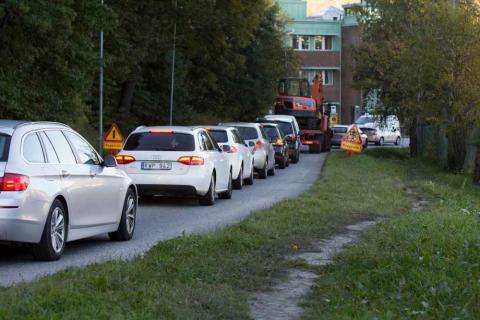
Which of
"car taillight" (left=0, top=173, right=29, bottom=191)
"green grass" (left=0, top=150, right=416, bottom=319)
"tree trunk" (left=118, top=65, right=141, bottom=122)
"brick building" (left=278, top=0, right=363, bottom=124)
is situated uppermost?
"brick building" (left=278, top=0, right=363, bottom=124)

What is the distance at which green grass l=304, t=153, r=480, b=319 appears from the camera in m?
8.02

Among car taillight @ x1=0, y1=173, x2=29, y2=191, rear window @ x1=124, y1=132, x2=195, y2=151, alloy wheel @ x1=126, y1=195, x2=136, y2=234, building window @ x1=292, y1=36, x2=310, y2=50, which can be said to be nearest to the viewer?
car taillight @ x1=0, y1=173, x2=29, y2=191

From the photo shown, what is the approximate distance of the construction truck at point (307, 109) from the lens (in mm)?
54703

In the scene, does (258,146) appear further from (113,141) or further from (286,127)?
(286,127)

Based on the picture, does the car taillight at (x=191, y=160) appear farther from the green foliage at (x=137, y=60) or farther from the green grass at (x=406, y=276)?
the green foliage at (x=137, y=60)

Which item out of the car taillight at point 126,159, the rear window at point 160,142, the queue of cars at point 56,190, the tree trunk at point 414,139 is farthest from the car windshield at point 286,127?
the queue of cars at point 56,190

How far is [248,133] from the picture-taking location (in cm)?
3062

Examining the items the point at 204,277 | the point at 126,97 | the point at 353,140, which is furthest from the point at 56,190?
the point at 126,97

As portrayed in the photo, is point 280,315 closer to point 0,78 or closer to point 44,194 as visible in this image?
point 44,194

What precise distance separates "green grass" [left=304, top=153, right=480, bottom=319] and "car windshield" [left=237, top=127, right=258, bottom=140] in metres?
16.2

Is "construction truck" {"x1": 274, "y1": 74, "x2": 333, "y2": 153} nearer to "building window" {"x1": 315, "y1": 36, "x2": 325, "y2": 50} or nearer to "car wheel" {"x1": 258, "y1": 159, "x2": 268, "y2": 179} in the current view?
"car wheel" {"x1": 258, "y1": 159, "x2": 268, "y2": 179}

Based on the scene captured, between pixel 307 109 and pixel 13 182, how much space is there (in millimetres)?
45835

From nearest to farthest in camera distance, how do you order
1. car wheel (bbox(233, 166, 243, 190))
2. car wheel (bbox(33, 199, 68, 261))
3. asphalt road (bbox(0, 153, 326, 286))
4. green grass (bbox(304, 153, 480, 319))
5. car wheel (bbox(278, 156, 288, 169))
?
green grass (bbox(304, 153, 480, 319)), asphalt road (bbox(0, 153, 326, 286)), car wheel (bbox(33, 199, 68, 261)), car wheel (bbox(233, 166, 243, 190)), car wheel (bbox(278, 156, 288, 169))

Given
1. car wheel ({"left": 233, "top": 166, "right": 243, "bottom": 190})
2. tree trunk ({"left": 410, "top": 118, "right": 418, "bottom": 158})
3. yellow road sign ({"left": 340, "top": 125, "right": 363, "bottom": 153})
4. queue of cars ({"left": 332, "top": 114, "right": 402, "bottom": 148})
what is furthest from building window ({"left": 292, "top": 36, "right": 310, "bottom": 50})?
car wheel ({"left": 233, "top": 166, "right": 243, "bottom": 190})
